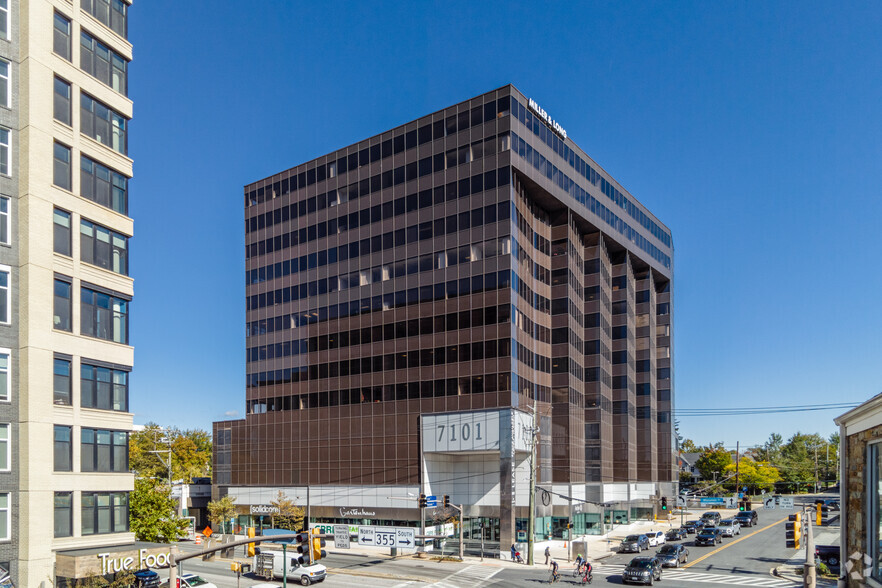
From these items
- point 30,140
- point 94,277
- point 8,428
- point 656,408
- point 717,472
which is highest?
point 30,140

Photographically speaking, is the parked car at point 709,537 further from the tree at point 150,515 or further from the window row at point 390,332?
the tree at point 150,515

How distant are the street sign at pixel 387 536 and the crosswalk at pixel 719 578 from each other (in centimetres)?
1460

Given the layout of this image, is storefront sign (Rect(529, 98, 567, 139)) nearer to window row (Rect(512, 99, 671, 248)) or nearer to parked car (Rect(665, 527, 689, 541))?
window row (Rect(512, 99, 671, 248))

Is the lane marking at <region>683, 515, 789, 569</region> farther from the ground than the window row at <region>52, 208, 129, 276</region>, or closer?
closer

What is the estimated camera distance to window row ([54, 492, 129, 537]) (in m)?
32.6

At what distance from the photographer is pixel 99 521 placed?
113ft

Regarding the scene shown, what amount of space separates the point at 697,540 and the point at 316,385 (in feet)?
153

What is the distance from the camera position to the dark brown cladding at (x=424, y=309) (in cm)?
7838

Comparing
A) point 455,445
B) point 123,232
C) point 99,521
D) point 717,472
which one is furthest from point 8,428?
point 717,472

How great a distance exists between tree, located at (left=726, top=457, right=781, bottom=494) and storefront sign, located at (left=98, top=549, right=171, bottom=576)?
126513 mm

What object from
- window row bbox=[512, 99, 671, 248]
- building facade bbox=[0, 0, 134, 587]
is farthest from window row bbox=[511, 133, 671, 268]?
building facade bbox=[0, 0, 134, 587]

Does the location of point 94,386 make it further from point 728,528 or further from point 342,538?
point 728,528

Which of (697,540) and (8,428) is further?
(697,540)

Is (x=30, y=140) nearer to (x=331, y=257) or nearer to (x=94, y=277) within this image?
(x=94, y=277)
